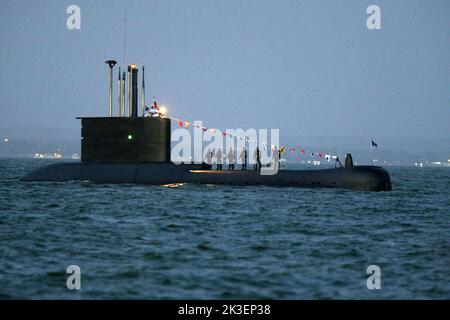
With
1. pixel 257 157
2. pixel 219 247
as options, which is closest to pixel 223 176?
pixel 257 157

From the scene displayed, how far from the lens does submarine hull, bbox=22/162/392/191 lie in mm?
34469

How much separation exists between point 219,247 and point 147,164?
1904 centimetres

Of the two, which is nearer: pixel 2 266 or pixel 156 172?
pixel 2 266

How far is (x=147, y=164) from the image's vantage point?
35.8m

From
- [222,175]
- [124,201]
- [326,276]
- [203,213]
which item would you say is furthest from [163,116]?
[326,276]

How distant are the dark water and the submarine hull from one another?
3488mm

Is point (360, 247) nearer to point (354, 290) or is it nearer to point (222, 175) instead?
point (354, 290)

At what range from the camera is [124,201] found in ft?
94.9

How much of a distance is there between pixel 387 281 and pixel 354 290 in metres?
1.23

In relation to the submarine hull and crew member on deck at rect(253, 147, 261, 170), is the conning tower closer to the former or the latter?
the submarine hull

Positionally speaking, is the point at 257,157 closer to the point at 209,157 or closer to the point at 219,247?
the point at 209,157

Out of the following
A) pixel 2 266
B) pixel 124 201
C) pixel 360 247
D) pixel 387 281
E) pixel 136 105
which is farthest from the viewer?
pixel 136 105

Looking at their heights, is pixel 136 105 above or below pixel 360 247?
above

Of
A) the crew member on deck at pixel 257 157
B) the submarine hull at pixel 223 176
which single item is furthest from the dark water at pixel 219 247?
the crew member on deck at pixel 257 157
